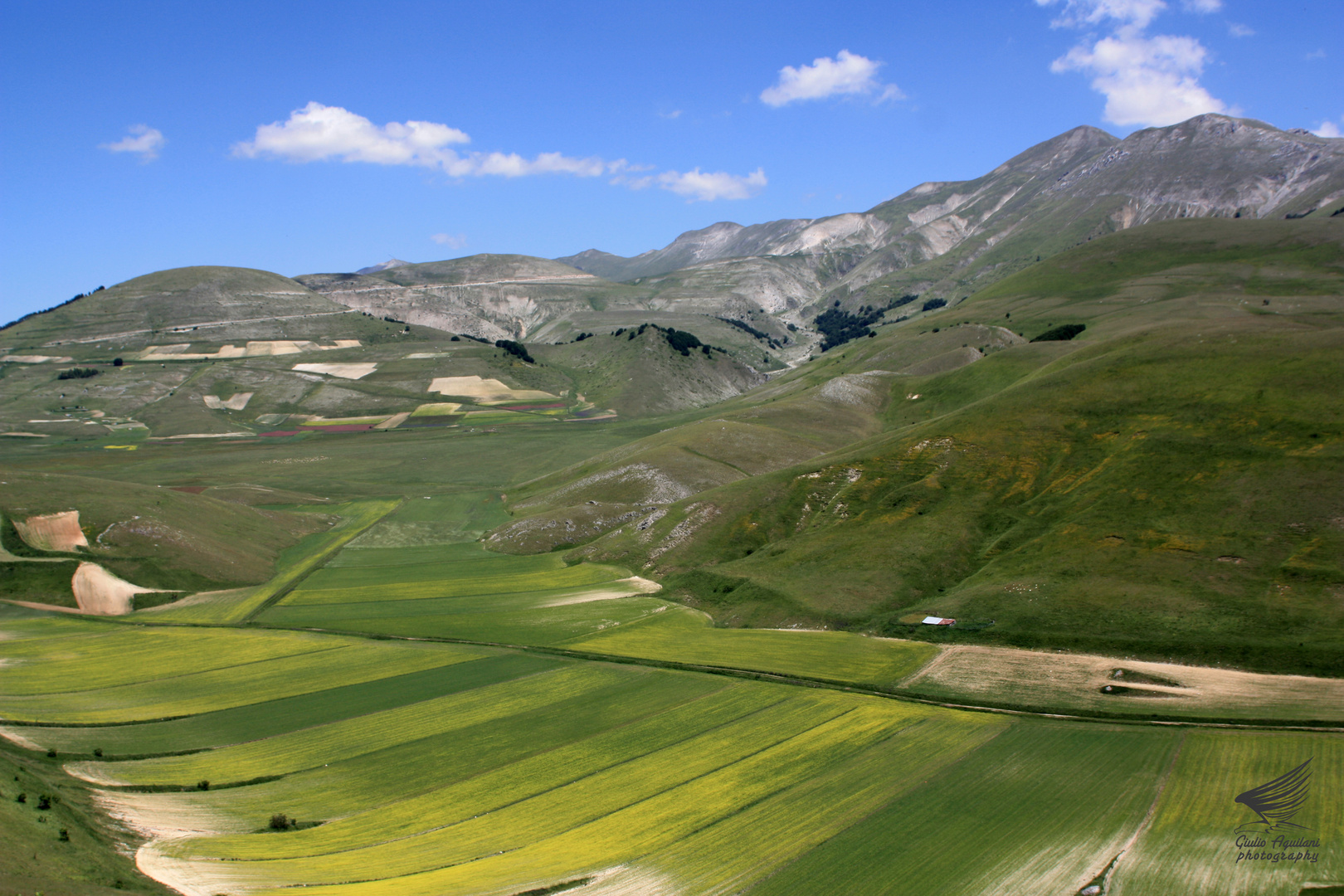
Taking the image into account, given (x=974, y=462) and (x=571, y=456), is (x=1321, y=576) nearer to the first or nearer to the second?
(x=974, y=462)

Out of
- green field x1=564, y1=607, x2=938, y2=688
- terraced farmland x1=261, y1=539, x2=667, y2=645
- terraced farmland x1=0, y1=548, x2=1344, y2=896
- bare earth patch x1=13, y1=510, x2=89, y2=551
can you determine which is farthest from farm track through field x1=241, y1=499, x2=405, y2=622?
green field x1=564, y1=607, x2=938, y2=688

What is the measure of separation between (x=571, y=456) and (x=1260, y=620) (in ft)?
389

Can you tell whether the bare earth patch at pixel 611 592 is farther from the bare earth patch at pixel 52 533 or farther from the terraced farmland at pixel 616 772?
the bare earth patch at pixel 52 533

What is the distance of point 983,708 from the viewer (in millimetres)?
43719


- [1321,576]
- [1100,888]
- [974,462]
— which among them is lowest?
[1100,888]

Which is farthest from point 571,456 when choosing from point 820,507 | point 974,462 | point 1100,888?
point 1100,888

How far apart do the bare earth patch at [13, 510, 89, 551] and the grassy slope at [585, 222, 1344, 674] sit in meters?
52.3

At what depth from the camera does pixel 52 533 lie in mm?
76250

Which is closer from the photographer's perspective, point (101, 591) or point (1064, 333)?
point (101, 591)

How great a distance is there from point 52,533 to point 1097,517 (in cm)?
9982

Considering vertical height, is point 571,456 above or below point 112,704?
above

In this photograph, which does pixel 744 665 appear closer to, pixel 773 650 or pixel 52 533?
pixel 773 650

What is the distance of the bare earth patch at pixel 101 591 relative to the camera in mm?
69562

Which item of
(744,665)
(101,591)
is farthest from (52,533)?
(744,665)
